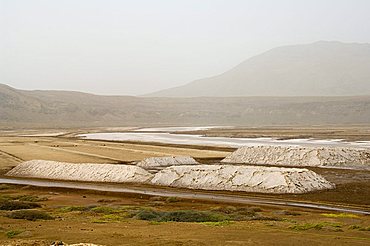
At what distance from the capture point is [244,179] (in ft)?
111

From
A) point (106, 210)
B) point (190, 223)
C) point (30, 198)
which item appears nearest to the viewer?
point (190, 223)

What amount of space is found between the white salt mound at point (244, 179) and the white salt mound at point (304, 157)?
931 centimetres

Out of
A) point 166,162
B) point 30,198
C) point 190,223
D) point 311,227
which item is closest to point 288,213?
point 311,227

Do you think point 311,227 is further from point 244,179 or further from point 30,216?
point 244,179

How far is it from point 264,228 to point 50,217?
8.87 metres

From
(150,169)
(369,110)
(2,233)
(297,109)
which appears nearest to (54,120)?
(297,109)

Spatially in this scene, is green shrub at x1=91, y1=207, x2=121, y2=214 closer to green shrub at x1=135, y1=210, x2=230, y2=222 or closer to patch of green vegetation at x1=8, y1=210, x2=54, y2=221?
green shrub at x1=135, y1=210, x2=230, y2=222

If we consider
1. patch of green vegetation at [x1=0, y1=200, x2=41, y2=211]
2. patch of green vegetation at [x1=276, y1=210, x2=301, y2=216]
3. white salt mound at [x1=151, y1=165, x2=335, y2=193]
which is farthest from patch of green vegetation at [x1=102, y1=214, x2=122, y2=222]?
white salt mound at [x1=151, y1=165, x2=335, y2=193]

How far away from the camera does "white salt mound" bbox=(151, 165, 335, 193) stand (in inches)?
1246

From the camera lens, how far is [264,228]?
669 inches

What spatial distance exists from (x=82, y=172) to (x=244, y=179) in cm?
1433

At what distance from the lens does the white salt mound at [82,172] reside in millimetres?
38406

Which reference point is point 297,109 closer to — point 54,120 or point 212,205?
point 54,120

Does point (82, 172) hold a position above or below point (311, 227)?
below
